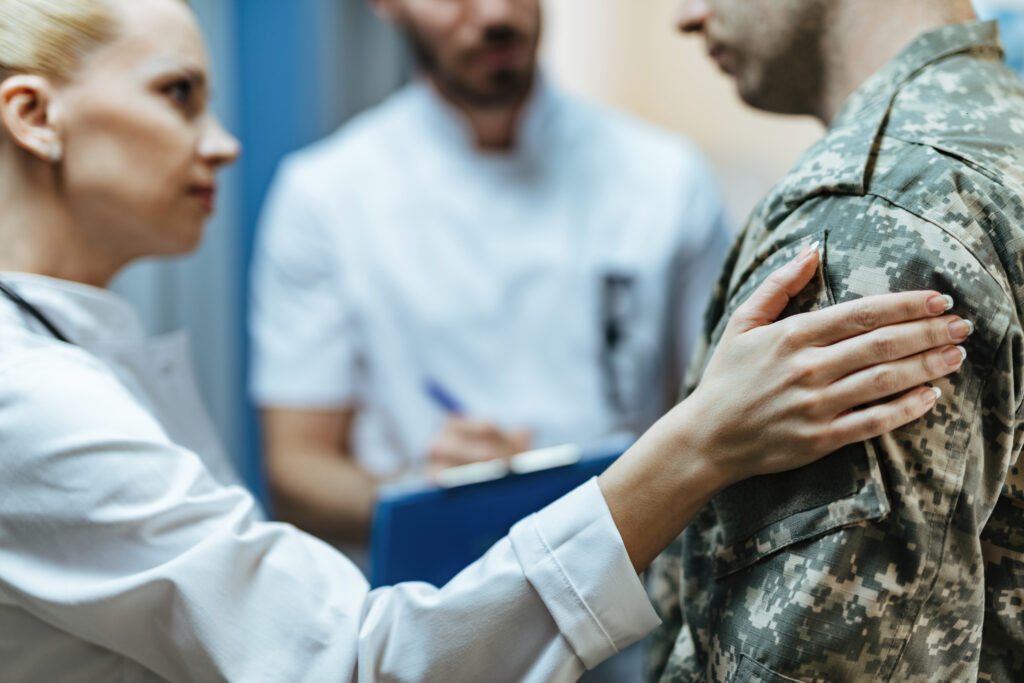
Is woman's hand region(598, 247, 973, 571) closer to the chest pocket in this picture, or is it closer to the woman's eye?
the chest pocket

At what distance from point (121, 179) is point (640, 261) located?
793mm

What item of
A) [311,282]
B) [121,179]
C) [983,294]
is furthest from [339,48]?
[983,294]

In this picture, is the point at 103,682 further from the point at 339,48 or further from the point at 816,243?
the point at 339,48

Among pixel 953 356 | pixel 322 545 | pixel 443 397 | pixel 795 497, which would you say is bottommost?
pixel 443 397

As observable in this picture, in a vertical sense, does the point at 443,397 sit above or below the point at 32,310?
below

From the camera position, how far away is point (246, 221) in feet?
6.07

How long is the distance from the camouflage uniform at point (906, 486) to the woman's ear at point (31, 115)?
60 cm

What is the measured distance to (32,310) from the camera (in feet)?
A: 2.49

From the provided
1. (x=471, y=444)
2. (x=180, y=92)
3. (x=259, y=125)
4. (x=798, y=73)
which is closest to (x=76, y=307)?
(x=180, y=92)

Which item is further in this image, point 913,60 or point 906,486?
point 913,60

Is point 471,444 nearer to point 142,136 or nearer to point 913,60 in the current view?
point 142,136

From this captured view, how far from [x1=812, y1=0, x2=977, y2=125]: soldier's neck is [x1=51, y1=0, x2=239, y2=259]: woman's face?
58 cm

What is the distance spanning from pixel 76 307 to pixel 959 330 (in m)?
0.71

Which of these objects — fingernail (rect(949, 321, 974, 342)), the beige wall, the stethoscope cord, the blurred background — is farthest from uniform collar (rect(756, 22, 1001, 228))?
the beige wall
